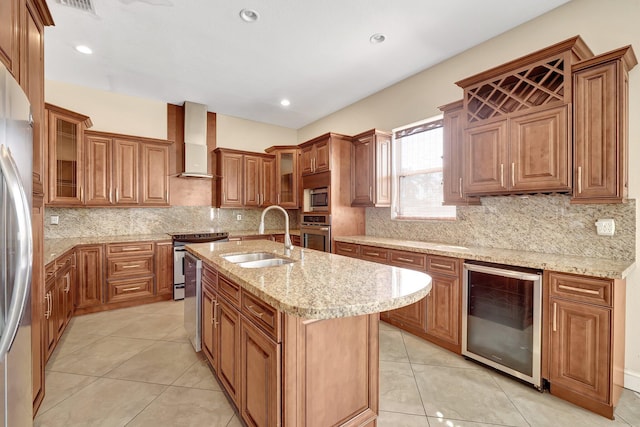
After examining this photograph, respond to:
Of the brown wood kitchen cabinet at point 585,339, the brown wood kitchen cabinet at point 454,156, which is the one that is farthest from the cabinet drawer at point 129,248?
the brown wood kitchen cabinet at point 585,339

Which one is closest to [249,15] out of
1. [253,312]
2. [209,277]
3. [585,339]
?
[209,277]

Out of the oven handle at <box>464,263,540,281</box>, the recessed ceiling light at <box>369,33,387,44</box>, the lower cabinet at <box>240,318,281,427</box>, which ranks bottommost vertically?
the lower cabinet at <box>240,318,281,427</box>

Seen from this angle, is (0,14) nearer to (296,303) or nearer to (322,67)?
(296,303)

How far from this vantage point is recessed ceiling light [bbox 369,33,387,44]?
9.05 ft

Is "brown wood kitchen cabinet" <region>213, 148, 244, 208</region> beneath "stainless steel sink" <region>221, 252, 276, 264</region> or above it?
above

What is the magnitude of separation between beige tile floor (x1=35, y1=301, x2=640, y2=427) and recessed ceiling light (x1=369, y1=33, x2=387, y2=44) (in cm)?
303

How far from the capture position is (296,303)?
105 cm

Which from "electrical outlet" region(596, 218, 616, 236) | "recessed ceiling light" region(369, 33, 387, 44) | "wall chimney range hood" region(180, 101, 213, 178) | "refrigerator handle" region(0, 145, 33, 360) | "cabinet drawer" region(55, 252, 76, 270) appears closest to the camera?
→ "refrigerator handle" region(0, 145, 33, 360)

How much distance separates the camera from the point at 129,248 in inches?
147

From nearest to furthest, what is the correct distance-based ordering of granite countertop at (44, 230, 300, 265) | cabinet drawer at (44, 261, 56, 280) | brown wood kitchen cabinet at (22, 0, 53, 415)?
brown wood kitchen cabinet at (22, 0, 53, 415) < cabinet drawer at (44, 261, 56, 280) < granite countertop at (44, 230, 300, 265)

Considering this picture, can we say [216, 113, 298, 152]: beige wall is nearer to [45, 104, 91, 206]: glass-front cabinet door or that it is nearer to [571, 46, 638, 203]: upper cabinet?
[45, 104, 91, 206]: glass-front cabinet door

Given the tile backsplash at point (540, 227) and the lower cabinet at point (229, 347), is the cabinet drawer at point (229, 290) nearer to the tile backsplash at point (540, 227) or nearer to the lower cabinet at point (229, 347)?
the lower cabinet at point (229, 347)

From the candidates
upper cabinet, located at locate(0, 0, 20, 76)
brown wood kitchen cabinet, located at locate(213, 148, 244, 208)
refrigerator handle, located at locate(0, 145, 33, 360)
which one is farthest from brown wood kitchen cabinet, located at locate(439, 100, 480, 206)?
brown wood kitchen cabinet, located at locate(213, 148, 244, 208)

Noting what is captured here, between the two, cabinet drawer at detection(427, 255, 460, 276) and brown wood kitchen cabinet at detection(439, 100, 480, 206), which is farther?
brown wood kitchen cabinet at detection(439, 100, 480, 206)
